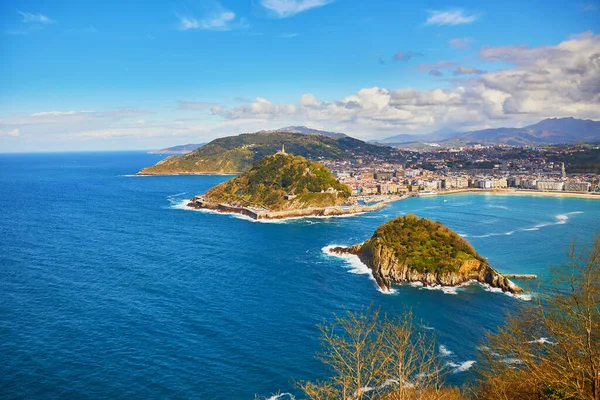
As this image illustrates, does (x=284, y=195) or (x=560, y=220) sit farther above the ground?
(x=284, y=195)

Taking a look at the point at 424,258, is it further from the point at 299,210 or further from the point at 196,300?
the point at 299,210

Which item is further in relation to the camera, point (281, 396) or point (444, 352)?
point (444, 352)

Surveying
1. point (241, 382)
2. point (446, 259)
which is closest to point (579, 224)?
point (446, 259)

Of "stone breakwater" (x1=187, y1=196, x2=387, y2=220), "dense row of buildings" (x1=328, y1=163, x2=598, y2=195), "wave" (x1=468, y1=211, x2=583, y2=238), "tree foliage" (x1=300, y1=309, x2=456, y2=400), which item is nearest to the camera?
"tree foliage" (x1=300, y1=309, x2=456, y2=400)

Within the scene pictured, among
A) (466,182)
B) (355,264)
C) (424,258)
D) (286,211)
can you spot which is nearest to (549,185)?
(466,182)

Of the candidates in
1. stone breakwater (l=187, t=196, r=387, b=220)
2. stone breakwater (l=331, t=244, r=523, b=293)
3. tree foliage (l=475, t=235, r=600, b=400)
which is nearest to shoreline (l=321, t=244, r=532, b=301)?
stone breakwater (l=331, t=244, r=523, b=293)

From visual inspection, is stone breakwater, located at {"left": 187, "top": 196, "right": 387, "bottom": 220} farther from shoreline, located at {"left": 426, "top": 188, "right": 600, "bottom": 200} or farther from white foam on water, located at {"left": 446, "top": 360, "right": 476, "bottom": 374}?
white foam on water, located at {"left": 446, "top": 360, "right": 476, "bottom": 374}

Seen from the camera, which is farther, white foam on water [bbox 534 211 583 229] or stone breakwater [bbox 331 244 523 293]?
white foam on water [bbox 534 211 583 229]
